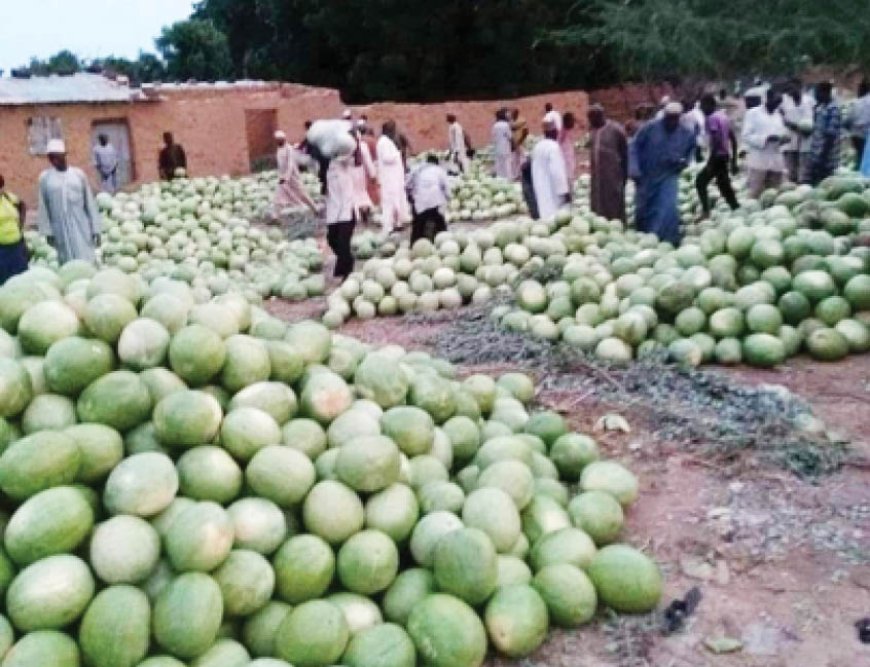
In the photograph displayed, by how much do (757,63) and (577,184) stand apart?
13.5m

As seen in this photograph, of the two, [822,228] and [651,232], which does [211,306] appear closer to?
[822,228]

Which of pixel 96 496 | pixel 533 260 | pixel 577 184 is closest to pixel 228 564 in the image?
pixel 96 496

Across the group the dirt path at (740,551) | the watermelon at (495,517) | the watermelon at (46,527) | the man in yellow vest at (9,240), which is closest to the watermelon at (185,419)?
the watermelon at (46,527)

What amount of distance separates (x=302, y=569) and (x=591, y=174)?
9099 millimetres

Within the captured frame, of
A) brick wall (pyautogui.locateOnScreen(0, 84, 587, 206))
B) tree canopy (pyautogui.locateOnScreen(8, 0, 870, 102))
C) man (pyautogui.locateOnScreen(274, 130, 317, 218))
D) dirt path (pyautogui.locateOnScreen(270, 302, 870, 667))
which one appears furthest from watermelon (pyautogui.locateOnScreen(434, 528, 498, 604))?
tree canopy (pyautogui.locateOnScreen(8, 0, 870, 102))

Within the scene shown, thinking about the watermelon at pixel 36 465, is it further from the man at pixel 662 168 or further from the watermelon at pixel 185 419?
the man at pixel 662 168

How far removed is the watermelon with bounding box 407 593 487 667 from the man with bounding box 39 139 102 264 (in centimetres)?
769

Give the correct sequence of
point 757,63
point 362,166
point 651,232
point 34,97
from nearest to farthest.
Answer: point 651,232 < point 362,166 < point 34,97 < point 757,63

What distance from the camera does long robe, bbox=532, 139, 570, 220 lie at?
1135 centimetres

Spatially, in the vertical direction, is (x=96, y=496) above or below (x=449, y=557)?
above

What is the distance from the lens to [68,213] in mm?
9672

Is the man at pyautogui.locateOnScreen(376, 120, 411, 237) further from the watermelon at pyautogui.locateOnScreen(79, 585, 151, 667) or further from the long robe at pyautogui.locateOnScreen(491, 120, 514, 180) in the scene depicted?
the watermelon at pyautogui.locateOnScreen(79, 585, 151, 667)

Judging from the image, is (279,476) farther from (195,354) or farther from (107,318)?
(107,318)

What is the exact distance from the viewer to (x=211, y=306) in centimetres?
379
